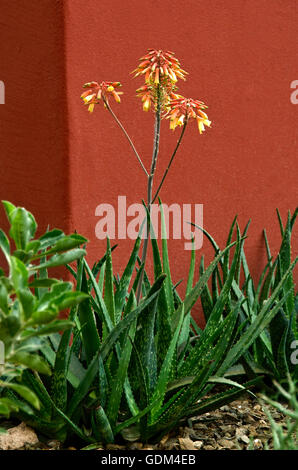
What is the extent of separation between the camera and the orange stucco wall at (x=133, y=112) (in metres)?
2.37

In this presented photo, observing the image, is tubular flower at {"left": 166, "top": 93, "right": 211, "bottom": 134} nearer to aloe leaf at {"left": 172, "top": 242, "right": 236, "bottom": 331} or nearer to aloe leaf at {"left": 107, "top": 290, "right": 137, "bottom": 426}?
aloe leaf at {"left": 172, "top": 242, "right": 236, "bottom": 331}

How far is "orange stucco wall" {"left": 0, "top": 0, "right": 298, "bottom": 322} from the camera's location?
7.76ft

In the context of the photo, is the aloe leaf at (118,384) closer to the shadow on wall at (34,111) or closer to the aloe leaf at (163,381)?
the aloe leaf at (163,381)

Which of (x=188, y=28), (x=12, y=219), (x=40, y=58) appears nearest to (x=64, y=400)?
(x=12, y=219)

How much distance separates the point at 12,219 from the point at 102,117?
133 cm

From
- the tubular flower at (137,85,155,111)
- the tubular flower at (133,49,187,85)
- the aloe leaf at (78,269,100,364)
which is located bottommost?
the aloe leaf at (78,269,100,364)

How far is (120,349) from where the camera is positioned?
173 cm

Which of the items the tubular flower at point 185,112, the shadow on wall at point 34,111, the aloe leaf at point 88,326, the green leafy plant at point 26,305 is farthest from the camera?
the shadow on wall at point 34,111

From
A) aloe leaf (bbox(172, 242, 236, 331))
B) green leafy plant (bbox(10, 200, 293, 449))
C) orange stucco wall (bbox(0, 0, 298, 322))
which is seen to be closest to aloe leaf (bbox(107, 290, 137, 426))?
green leafy plant (bbox(10, 200, 293, 449))

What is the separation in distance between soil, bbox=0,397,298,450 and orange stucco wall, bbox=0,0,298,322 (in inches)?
31.6

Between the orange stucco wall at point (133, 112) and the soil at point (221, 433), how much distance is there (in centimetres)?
80

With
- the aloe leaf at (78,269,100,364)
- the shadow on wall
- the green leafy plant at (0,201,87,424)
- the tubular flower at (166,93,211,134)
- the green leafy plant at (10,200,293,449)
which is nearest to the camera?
the green leafy plant at (0,201,87,424)

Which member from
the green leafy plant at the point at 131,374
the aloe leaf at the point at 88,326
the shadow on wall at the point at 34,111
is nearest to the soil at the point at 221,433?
the green leafy plant at the point at 131,374
